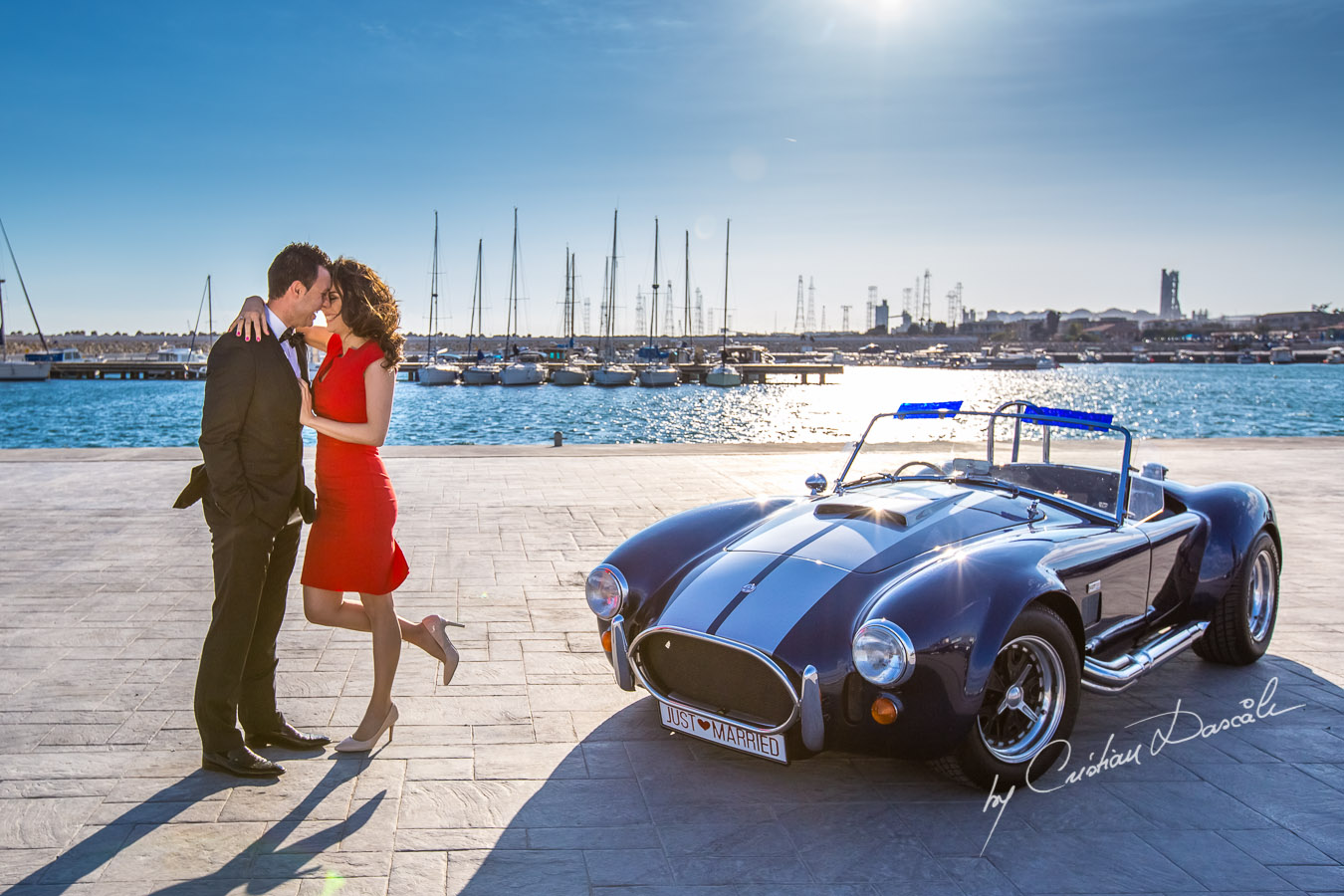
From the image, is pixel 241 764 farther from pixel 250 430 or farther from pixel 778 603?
pixel 778 603

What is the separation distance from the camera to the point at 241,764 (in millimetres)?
3701

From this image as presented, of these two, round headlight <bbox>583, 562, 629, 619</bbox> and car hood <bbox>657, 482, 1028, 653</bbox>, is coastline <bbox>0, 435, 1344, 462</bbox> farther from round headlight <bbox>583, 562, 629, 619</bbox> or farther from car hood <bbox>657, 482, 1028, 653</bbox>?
round headlight <bbox>583, 562, 629, 619</bbox>

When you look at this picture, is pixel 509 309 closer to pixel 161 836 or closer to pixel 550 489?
pixel 550 489

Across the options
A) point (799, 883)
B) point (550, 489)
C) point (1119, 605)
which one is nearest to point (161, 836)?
point (799, 883)

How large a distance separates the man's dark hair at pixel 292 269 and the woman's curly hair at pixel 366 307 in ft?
0.29

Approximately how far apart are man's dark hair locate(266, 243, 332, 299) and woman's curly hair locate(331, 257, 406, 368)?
0.09 m

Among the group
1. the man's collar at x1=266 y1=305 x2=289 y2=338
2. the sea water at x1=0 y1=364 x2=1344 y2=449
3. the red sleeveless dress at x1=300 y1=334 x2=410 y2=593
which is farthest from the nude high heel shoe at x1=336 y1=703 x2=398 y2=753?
the sea water at x1=0 y1=364 x2=1344 y2=449

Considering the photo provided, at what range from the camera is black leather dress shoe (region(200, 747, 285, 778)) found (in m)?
3.70

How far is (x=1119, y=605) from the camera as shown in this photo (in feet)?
14.4

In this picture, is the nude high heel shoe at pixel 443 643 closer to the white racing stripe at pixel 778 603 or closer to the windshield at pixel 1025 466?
the white racing stripe at pixel 778 603

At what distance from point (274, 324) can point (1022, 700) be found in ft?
10.9

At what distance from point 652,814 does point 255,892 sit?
132 cm

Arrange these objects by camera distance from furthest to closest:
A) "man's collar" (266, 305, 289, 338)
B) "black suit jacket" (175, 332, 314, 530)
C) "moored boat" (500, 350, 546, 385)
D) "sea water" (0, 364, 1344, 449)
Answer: "moored boat" (500, 350, 546, 385) < "sea water" (0, 364, 1344, 449) < "man's collar" (266, 305, 289, 338) < "black suit jacket" (175, 332, 314, 530)

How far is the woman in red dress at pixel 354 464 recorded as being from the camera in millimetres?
3838
